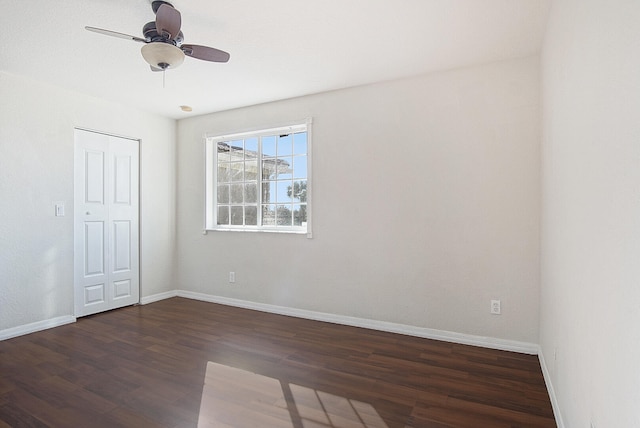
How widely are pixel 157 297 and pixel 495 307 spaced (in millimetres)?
4171

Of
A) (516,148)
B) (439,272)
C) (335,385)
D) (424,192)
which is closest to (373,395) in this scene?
(335,385)

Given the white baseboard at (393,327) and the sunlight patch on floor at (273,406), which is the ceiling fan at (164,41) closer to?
the sunlight patch on floor at (273,406)

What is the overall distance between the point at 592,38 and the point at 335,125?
268 centimetres

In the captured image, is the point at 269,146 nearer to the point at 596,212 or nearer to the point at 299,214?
the point at 299,214

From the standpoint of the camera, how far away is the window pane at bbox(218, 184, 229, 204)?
4.81 metres

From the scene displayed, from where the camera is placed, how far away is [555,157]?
2.18 m

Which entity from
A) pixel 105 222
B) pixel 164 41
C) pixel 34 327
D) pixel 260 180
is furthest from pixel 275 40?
pixel 34 327

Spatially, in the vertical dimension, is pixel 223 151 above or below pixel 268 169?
above

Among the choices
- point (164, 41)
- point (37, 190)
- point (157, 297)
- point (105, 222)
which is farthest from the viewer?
point (157, 297)

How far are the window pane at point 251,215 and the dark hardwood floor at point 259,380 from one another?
1.38m

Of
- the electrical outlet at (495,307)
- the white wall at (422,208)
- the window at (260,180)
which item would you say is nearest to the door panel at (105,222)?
the window at (260,180)

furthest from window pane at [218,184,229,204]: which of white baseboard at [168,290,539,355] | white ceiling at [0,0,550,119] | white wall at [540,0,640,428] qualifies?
white wall at [540,0,640,428]

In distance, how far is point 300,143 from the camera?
420cm

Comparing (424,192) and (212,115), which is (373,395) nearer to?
(424,192)
